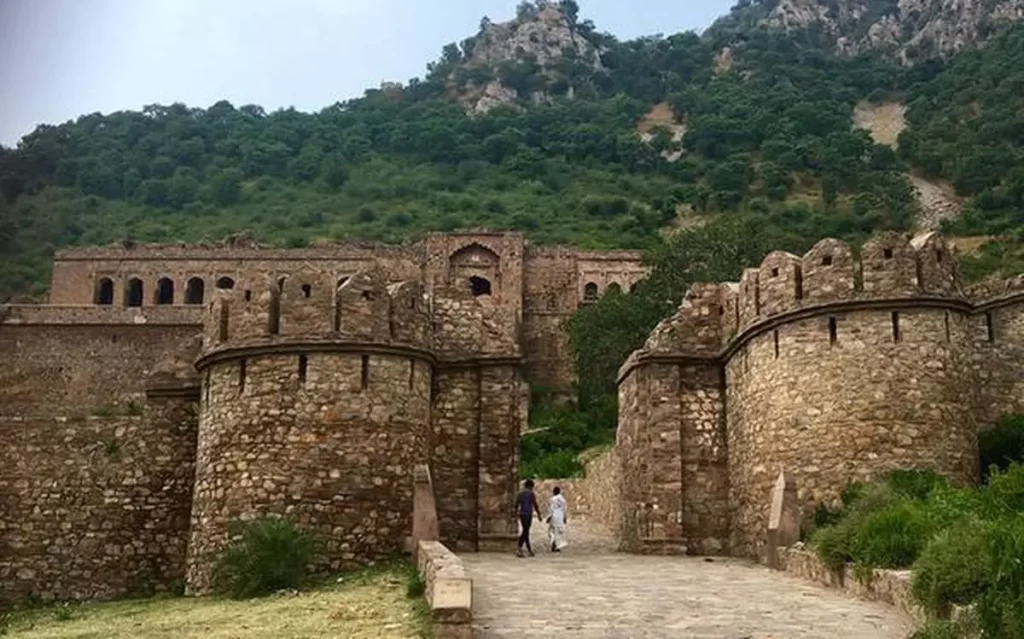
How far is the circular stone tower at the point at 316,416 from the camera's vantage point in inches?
610

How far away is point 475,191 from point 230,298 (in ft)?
268

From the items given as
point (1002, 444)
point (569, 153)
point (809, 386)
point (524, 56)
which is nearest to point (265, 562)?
point (809, 386)

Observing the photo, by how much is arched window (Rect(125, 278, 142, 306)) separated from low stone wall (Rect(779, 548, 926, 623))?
191ft

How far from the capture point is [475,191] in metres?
97.7

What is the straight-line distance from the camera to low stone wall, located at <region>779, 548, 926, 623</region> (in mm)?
10742

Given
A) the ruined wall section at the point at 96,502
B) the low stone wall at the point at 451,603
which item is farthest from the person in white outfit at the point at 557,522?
the low stone wall at the point at 451,603

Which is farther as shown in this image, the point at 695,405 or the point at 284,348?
the point at 695,405

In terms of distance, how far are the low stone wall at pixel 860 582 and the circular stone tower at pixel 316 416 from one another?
521 centimetres

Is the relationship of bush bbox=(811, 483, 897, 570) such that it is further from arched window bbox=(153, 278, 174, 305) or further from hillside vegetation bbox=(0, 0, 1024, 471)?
A: arched window bbox=(153, 278, 174, 305)

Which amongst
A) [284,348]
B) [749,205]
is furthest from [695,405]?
[749,205]

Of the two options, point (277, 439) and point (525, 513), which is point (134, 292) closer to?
point (525, 513)

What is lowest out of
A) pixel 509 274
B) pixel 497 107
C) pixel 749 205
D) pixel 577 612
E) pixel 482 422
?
pixel 577 612

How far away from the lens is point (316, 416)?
51.5 ft

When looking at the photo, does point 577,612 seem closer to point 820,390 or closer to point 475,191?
point 820,390
